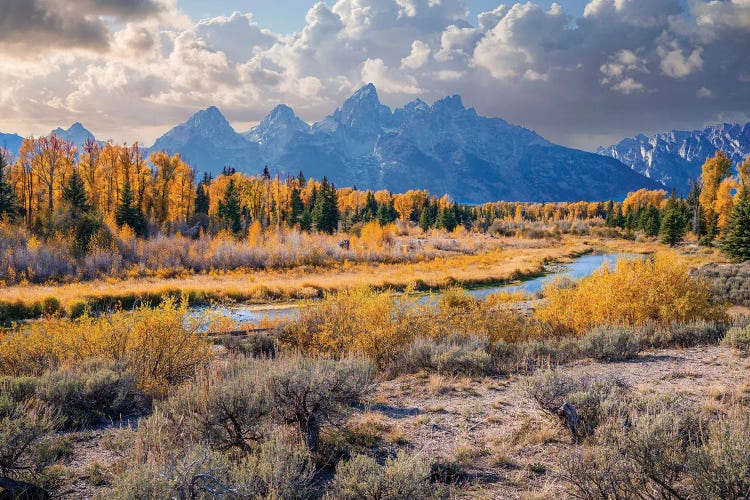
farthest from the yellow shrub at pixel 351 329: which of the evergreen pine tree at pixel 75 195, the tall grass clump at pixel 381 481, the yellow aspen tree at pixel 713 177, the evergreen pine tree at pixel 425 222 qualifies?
the evergreen pine tree at pixel 425 222

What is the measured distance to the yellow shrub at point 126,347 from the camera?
8578 millimetres

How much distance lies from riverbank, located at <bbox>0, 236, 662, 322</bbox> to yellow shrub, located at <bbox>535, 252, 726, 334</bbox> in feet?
19.0

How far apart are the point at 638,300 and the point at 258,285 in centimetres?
2245

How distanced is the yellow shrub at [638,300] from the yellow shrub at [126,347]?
1044 centimetres

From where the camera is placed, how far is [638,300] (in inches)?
521

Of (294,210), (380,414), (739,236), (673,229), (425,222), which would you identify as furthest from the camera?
(425,222)

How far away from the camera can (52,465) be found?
189 inches

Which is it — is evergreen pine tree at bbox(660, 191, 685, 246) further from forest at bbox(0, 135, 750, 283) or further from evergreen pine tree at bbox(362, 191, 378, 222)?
evergreen pine tree at bbox(362, 191, 378, 222)

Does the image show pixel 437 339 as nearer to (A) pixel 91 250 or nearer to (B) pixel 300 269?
(B) pixel 300 269

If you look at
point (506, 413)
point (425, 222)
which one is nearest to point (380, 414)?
point (506, 413)

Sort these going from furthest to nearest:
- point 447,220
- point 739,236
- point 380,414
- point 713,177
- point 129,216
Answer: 1. point 447,220
2. point 713,177
3. point 129,216
4. point 739,236
5. point 380,414

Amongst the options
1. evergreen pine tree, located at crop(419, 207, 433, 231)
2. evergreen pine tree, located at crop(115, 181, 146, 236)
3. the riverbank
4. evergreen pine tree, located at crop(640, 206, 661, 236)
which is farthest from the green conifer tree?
evergreen pine tree, located at crop(640, 206, 661, 236)

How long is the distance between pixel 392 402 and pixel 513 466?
9.08ft

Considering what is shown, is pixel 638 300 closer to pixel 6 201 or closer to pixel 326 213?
pixel 6 201
